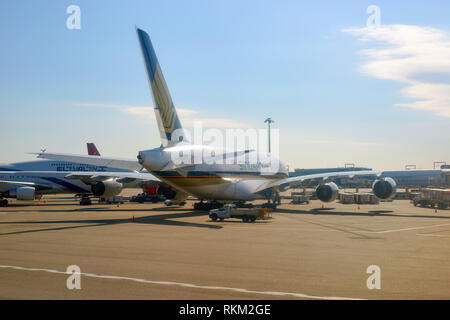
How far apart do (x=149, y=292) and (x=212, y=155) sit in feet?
83.1

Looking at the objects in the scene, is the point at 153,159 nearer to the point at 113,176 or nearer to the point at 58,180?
the point at 113,176

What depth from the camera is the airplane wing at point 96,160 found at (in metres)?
23.4

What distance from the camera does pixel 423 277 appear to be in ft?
41.0

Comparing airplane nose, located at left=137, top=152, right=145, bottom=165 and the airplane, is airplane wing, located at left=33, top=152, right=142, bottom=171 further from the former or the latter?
the airplane

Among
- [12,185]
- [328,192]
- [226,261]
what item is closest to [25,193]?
[12,185]

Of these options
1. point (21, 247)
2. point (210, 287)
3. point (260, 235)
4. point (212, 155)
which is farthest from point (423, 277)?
point (212, 155)

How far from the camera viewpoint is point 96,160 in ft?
83.6

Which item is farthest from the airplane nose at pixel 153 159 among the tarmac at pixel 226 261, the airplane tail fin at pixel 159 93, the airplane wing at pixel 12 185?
the airplane wing at pixel 12 185

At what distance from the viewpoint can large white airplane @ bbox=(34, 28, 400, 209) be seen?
2850 centimetres

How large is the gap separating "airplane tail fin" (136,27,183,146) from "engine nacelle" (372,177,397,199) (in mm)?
19172

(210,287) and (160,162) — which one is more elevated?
(160,162)
